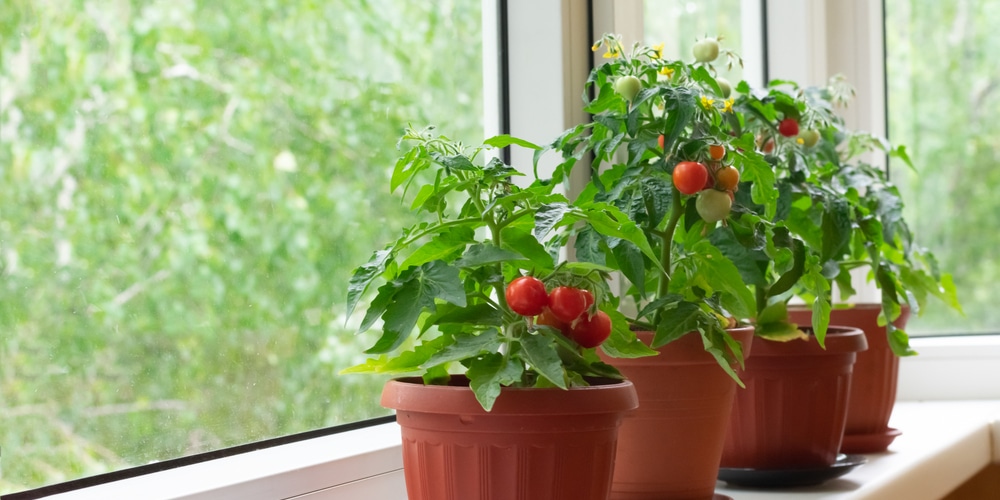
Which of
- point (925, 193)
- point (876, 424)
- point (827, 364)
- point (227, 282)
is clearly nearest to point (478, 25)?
point (227, 282)

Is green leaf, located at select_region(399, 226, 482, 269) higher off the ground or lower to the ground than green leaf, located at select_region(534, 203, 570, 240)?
lower

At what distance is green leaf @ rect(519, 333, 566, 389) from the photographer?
0.69 metres

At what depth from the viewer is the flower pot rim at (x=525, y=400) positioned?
724 mm

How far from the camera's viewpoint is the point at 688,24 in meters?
1.66

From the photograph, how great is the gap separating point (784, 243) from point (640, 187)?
0.18 meters

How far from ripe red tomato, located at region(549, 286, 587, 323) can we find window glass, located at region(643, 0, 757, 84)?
31.5 inches

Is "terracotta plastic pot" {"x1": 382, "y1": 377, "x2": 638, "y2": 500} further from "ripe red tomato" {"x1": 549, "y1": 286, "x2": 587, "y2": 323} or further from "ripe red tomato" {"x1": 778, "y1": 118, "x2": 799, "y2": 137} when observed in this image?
"ripe red tomato" {"x1": 778, "y1": 118, "x2": 799, "y2": 137}

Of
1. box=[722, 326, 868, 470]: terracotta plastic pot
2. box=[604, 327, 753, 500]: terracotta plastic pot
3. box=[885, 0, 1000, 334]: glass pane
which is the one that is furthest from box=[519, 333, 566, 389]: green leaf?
box=[885, 0, 1000, 334]: glass pane

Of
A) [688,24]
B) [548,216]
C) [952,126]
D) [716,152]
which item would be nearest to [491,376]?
[548,216]

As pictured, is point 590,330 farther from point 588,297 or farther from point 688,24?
point 688,24

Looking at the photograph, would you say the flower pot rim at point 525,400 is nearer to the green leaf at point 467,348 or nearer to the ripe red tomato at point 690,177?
the green leaf at point 467,348

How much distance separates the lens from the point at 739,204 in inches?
38.7

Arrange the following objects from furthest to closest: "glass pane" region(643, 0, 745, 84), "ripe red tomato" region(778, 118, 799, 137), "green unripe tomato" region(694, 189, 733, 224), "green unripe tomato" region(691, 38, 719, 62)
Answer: "glass pane" region(643, 0, 745, 84) → "ripe red tomato" region(778, 118, 799, 137) → "green unripe tomato" region(691, 38, 719, 62) → "green unripe tomato" region(694, 189, 733, 224)

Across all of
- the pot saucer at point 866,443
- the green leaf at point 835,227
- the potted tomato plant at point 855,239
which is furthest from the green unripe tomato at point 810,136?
the pot saucer at point 866,443
